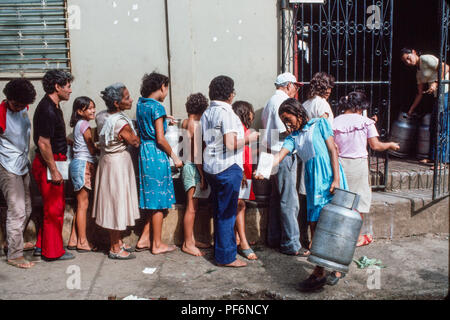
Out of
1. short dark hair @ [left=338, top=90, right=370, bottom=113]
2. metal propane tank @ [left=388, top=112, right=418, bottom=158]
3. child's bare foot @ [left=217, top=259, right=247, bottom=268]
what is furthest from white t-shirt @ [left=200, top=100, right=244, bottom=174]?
metal propane tank @ [left=388, top=112, right=418, bottom=158]

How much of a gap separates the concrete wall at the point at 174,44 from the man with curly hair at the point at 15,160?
1.18 meters

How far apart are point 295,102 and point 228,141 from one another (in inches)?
26.9

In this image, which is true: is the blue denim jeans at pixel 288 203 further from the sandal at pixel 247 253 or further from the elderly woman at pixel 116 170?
the elderly woman at pixel 116 170

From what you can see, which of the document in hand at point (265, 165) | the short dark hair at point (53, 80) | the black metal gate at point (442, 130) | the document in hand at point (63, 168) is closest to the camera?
the document in hand at point (265, 165)

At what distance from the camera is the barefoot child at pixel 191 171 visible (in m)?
4.70

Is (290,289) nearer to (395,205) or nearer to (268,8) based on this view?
(395,205)

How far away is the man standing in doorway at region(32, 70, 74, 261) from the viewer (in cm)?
433

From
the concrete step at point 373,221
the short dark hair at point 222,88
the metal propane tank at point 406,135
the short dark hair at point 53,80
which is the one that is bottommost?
the concrete step at point 373,221

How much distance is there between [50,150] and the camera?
172 inches

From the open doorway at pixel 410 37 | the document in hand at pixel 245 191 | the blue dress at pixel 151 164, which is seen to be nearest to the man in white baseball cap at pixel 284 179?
the document in hand at pixel 245 191

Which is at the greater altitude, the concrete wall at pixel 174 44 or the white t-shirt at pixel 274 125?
the concrete wall at pixel 174 44

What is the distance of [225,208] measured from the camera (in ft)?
14.2

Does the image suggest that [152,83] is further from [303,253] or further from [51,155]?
[303,253]

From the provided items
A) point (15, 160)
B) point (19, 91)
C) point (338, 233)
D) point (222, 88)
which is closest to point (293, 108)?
point (222, 88)
